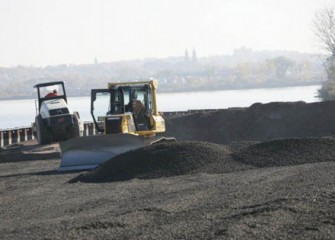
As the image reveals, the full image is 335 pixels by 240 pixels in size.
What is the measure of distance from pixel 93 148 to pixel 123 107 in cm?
159

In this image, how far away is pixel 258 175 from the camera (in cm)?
1694

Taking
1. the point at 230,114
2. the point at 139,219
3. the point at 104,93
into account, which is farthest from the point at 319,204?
the point at 230,114

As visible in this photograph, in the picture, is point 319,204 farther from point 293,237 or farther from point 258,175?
point 258,175

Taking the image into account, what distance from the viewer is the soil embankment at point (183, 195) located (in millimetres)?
10883

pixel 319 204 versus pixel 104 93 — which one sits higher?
pixel 104 93

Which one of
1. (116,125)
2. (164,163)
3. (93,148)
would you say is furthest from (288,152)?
(93,148)

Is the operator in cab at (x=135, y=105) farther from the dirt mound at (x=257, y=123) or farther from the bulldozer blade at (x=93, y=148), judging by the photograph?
the dirt mound at (x=257, y=123)

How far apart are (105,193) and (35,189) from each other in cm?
246

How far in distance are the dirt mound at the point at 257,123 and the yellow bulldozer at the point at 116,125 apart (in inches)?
600

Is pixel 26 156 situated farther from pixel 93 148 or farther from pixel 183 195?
pixel 183 195

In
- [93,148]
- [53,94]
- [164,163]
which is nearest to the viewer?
[164,163]

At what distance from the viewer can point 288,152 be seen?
20.0 meters

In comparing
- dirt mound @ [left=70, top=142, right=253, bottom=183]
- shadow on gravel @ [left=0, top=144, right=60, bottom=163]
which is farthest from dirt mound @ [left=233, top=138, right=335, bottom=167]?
shadow on gravel @ [left=0, top=144, right=60, bottom=163]

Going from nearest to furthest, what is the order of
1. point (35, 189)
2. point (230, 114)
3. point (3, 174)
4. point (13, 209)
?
point (13, 209)
point (35, 189)
point (3, 174)
point (230, 114)
